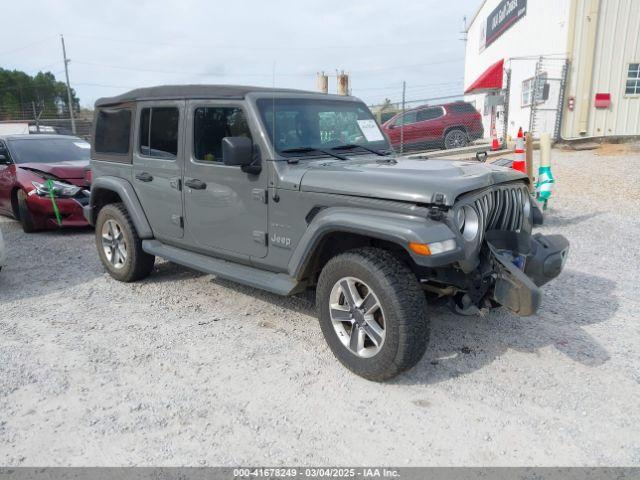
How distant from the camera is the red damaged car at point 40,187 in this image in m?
7.38

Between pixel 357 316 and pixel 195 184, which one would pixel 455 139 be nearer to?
pixel 195 184

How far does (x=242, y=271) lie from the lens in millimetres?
4031

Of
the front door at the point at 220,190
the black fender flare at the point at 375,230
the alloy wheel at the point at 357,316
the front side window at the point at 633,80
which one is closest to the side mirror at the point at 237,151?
the front door at the point at 220,190

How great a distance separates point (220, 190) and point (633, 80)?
1587cm

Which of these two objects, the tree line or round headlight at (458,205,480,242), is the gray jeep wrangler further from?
the tree line

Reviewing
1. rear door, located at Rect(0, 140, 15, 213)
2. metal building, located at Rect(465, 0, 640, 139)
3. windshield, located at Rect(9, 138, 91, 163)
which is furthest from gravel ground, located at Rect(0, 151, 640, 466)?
metal building, located at Rect(465, 0, 640, 139)

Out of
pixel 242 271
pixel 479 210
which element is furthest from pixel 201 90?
pixel 479 210

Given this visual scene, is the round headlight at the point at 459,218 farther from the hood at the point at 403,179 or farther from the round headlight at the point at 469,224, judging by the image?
the hood at the point at 403,179

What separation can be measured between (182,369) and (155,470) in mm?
1017

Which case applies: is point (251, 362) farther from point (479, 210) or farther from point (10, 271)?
point (10, 271)

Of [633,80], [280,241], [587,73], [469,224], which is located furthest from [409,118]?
[469,224]

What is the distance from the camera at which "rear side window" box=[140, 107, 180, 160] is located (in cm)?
446

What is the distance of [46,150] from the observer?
8.28 meters

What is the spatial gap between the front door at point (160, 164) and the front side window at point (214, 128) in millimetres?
212
